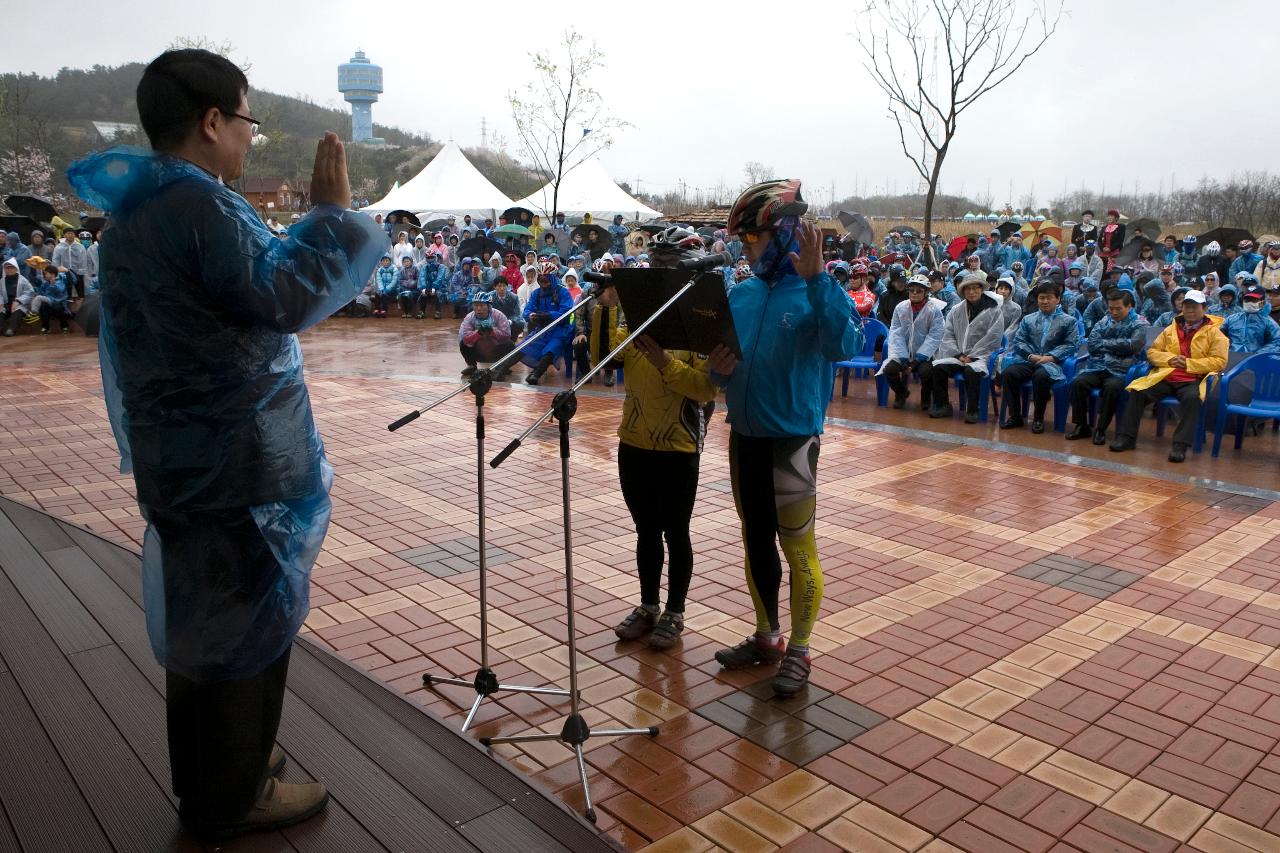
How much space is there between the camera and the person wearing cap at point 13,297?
1609 centimetres

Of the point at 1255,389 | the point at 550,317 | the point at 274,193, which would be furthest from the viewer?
the point at 274,193

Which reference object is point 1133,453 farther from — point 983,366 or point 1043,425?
point 983,366

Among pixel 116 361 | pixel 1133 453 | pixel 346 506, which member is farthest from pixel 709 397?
pixel 1133 453

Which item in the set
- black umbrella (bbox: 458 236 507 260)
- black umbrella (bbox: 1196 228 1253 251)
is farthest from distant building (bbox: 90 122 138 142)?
black umbrella (bbox: 1196 228 1253 251)

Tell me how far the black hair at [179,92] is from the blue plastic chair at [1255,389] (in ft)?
26.4

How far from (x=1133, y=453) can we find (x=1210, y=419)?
43.6 inches

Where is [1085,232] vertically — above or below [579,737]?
above

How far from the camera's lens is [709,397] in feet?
12.1

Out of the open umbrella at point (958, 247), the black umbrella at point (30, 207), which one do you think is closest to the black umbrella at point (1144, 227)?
the open umbrella at point (958, 247)

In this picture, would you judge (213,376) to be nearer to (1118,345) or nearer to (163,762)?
(163,762)

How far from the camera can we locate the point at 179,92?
2117mm

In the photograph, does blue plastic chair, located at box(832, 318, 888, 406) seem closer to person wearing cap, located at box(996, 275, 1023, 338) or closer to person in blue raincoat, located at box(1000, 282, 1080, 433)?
person wearing cap, located at box(996, 275, 1023, 338)

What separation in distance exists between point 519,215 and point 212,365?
86.9ft

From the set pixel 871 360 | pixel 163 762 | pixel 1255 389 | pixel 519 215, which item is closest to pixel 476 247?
pixel 519 215
